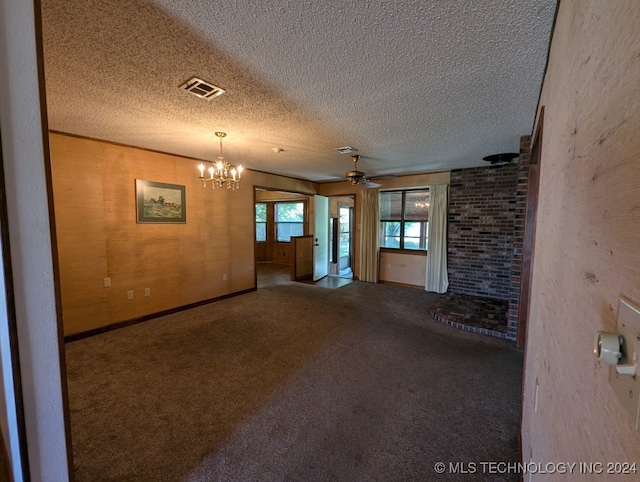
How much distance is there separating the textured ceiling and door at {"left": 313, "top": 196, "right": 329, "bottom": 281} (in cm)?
336

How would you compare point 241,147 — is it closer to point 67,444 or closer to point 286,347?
point 286,347

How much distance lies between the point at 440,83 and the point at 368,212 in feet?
13.3

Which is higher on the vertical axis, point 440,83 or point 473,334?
point 440,83

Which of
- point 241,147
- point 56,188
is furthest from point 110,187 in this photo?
point 241,147

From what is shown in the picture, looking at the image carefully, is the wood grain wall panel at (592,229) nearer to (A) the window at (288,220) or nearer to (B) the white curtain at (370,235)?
(B) the white curtain at (370,235)

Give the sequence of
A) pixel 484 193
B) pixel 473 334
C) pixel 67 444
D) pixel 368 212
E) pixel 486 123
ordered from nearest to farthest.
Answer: pixel 67 444 → pixel 486 123 → pixel 473 334 → pixel 484 193 → pixel 368 212

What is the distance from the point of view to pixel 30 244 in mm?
809

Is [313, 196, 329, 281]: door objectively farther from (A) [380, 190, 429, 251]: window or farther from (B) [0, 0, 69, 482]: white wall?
(B) [0, 0, 69, 482]: white wall

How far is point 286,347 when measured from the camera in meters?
2.91

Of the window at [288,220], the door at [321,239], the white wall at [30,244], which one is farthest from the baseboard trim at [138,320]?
the window at [288,220]

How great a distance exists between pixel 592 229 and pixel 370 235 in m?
5.38

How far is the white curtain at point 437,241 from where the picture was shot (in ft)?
16.5

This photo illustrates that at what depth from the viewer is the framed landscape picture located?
11.8ft

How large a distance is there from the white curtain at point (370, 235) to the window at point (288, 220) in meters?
2.95
